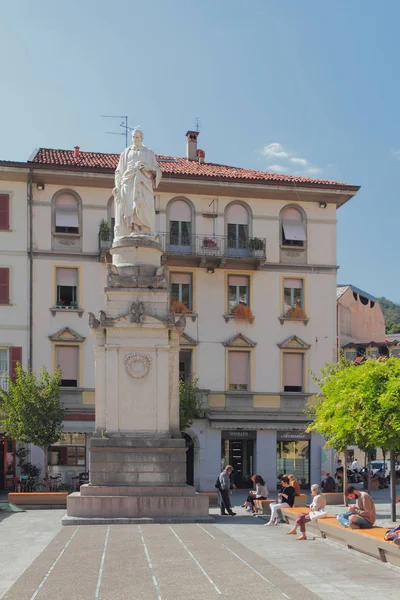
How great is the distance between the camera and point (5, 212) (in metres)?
39.4

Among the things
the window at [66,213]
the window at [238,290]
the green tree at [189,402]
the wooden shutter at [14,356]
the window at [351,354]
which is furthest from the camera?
the window at [351,354]

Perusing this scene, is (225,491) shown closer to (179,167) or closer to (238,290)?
(238,290)

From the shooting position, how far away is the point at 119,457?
74.4ft

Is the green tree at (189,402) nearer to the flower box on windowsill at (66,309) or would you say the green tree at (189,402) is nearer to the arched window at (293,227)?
the flower box on windowsill at (66,309)

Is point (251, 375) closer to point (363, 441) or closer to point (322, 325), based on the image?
point (322, 325)

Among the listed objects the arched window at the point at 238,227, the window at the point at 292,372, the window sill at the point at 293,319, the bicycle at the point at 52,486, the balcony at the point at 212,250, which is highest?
the arched window at the point at 238,227

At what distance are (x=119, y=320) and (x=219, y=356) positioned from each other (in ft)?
57.0

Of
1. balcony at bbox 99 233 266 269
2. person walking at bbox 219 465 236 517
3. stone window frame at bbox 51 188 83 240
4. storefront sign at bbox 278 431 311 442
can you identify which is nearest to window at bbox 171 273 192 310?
balcony at bbox 99 233 266 269

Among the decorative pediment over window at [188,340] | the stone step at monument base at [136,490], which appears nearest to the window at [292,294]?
the decorative pediment over window at [188,340]

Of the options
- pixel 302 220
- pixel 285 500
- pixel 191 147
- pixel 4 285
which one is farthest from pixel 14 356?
pixel 285 500

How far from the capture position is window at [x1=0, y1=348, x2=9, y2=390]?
Answer: 38.3 m

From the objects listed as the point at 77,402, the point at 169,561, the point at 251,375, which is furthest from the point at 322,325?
the point at 169,561

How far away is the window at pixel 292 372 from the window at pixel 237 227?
5151 millimetres

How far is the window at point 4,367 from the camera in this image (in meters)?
38.3
